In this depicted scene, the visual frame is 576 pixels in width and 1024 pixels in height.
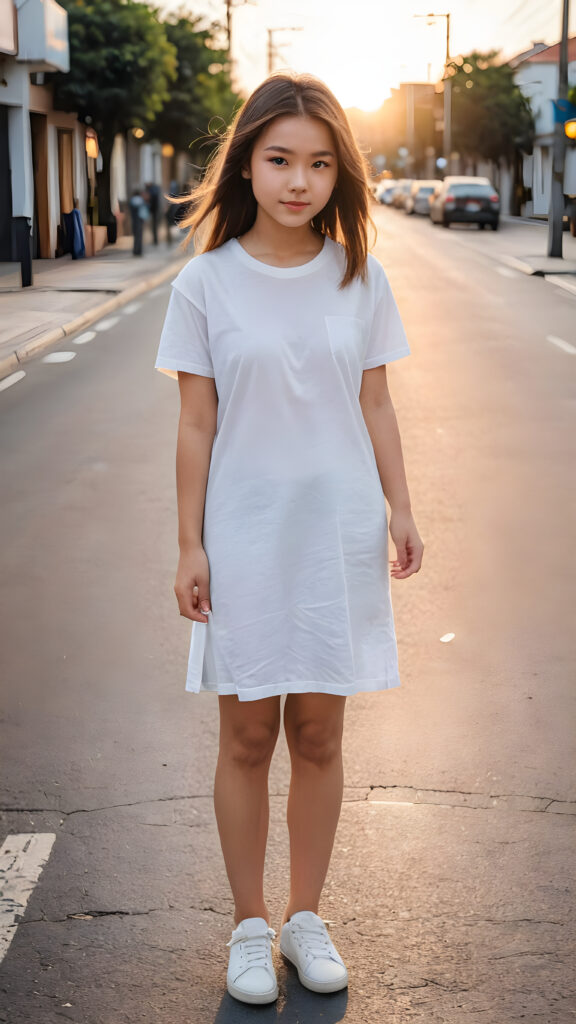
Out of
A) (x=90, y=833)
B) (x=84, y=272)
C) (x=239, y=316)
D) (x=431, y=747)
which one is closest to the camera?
(x=239, y=316)

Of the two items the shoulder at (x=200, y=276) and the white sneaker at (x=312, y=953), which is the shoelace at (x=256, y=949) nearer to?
the white sneaker at (x=312, y=953)

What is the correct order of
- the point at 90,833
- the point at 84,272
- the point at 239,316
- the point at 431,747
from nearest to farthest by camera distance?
1. the point at 239,316
2. the point at 90,833
3. the point at 431,747
4. the point at 84,272

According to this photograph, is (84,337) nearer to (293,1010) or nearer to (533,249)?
(293,1010)

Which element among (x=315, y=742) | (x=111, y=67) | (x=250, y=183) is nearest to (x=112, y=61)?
(x=111, y=67)

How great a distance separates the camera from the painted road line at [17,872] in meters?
3.17

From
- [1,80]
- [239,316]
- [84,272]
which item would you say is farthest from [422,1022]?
[1,80]

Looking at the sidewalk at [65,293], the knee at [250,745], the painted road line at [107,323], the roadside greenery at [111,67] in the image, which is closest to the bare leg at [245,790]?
the knee at [250,745]

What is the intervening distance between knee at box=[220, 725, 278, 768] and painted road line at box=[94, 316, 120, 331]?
1424cm

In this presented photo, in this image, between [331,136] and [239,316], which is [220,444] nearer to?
[239,316]

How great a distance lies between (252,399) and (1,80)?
2618 centimetres

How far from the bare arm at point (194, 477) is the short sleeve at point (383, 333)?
0.33 meters

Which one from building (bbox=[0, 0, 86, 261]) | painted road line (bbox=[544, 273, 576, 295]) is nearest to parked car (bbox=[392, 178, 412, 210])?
building (bbox=[0, 0, 86, 261])

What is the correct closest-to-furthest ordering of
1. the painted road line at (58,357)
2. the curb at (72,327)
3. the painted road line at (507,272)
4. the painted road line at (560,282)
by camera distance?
the curb at (72,327), the painted road line at (58,357), the painted road line at (560,282), the painted road line at (507,272)

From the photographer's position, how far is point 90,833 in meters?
3.65
